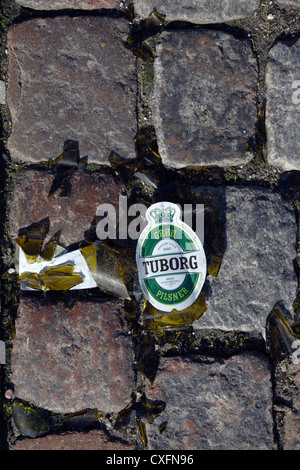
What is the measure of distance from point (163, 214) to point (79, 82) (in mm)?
633

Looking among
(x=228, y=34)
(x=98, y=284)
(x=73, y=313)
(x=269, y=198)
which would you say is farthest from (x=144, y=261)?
(x=228, y=34)

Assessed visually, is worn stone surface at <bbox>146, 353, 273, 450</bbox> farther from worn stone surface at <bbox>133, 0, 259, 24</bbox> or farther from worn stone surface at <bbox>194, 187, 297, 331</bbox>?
worn stone surface at <bbox>133, 0, 259, 24</bbox>

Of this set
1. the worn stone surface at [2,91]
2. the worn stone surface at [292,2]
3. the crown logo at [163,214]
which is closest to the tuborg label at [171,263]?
the crown logo at [163,214]

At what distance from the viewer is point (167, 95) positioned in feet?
5.18

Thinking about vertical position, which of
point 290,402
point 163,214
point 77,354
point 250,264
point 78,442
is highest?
point 163,214

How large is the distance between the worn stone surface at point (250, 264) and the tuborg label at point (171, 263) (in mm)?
89

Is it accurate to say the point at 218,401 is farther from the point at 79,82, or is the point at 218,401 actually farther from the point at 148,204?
the point at 79,82

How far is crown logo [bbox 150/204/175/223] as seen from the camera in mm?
1550

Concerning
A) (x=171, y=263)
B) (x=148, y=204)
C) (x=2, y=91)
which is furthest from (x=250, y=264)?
(x=2, y=91)

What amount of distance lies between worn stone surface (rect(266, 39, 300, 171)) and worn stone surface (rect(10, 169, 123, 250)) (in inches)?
26.3

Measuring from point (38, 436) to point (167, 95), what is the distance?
1479 mm

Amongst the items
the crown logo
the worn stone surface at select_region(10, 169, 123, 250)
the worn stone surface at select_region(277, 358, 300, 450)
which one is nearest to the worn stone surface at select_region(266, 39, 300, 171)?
the crown logo

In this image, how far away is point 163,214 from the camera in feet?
5.09

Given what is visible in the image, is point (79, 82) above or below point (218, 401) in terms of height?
above
